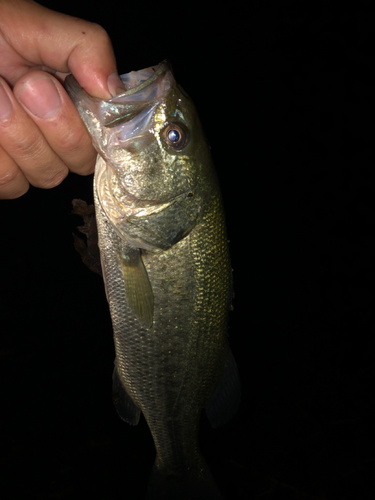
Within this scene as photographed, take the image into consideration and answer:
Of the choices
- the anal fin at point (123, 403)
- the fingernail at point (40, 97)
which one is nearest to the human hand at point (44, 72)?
the fingernail at point (40, 97)

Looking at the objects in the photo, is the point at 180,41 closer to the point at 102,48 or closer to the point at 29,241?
the point at 29,241

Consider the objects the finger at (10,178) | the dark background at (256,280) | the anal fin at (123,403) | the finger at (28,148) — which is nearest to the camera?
the finger at (28,148)

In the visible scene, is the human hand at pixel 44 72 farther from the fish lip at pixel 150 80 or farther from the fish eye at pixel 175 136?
the fish eye at pixel 175 136

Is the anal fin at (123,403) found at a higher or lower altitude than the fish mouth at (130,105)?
lower

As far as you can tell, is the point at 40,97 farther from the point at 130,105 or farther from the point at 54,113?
the point at 130,105

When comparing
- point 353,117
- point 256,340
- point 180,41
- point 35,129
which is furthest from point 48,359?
point 353,117

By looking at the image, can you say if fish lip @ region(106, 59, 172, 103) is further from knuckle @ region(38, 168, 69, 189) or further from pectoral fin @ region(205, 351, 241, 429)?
pectoral fin @ region(205, 351, 241, 429)

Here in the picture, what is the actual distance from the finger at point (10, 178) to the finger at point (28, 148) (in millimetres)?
20

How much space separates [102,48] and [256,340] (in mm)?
4828

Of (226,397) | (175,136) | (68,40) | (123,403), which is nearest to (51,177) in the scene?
(68,40)

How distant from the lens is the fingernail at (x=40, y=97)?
1.07 m

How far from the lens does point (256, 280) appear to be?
531 centimetres

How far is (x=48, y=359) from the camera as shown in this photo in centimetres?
429

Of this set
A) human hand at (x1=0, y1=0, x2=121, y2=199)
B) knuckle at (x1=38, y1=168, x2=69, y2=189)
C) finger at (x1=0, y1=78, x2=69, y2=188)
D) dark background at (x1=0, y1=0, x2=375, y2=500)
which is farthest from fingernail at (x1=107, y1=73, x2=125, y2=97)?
dark background at (x1=0, y1=0, x2=375, y2=500)
